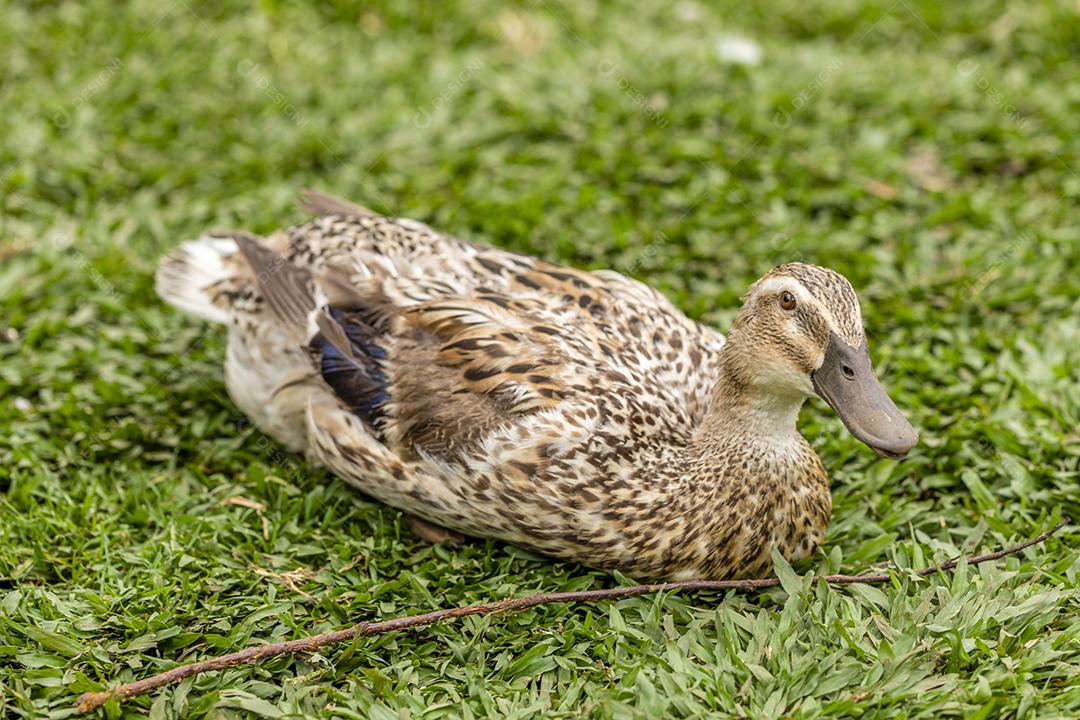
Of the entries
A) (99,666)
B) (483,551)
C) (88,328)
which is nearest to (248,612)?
(99,666)

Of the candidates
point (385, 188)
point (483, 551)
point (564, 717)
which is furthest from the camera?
point (385, 188)

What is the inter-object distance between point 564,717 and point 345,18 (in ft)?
17.7

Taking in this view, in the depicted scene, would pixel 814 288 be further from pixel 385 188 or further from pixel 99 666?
pixel 385 188

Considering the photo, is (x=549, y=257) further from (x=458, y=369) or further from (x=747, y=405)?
(x=747, y=405)

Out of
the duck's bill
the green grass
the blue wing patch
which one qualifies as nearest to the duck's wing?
the blue wing patch

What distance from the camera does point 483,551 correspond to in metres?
4.38

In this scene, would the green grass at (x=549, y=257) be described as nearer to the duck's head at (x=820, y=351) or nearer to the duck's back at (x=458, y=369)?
the duck's back at (x=458, y=369)

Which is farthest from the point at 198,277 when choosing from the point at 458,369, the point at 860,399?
the point at 860,399

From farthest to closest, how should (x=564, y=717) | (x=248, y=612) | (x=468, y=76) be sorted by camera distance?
(x=468, y=76) → (x=248, y=612) → (x=564, y=717)

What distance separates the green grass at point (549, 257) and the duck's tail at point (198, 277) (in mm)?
317

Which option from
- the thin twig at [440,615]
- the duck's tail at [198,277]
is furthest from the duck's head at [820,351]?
the duck's tail at [198,277]

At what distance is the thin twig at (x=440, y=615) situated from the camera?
12.0 feet

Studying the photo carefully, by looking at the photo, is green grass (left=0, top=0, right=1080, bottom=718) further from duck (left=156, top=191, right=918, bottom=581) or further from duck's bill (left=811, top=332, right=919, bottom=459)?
duck's bill (left=811, top=332, right=919, bottom=459)

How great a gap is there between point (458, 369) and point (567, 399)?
1.42 ft
